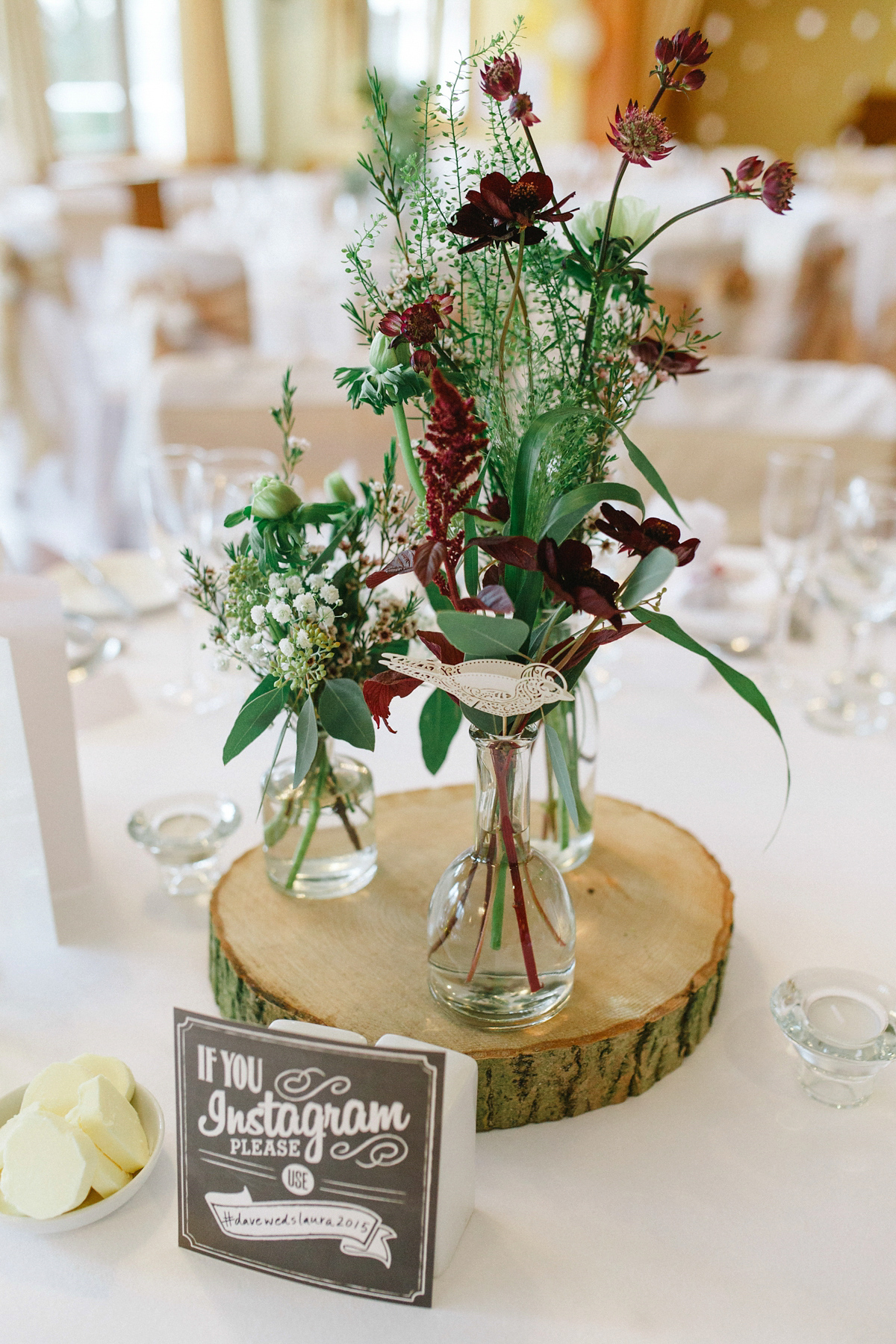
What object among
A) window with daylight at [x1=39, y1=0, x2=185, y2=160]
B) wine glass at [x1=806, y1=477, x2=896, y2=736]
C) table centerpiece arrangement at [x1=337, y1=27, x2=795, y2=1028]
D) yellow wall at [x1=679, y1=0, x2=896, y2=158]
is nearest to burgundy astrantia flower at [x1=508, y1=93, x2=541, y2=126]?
table centerpiece arrangement at [x1=337, y1=27, x2=795, y2=1028]

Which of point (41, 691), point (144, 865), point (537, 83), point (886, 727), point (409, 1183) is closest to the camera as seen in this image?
point (409, 1183)

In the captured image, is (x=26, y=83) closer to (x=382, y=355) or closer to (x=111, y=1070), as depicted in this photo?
(x=382, y=355)

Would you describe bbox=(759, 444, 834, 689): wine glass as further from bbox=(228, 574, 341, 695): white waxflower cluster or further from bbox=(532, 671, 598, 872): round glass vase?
bbox=(228, 574, 341, 695): white waxflower cluster

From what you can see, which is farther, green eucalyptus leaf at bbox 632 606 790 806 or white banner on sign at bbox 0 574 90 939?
white banner on sign at bbox 0 574 90 939

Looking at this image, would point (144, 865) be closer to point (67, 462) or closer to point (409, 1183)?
point (409, 1183)

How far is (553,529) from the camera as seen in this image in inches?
24.6

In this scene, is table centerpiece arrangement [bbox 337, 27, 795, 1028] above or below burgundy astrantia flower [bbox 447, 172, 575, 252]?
below

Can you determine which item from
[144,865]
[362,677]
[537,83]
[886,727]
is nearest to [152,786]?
[144,865]

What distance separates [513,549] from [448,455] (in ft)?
0.21

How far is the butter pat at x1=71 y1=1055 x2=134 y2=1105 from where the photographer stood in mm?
700

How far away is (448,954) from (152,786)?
54 cm

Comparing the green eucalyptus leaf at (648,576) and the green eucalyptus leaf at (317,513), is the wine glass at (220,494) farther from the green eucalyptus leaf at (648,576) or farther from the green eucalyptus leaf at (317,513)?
the green eucalyptus leaf at (648,576)

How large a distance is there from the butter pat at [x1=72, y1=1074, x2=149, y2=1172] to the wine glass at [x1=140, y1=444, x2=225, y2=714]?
68 cm

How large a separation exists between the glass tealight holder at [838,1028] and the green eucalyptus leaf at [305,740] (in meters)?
0.38
